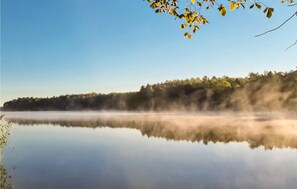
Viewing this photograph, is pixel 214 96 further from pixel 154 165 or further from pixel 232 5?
pixel 232 5

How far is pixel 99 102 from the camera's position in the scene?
133625 millimetres

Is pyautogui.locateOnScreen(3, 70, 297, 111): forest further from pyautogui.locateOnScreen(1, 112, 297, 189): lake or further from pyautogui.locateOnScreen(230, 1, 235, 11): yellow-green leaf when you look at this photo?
pyautogui.locateOnScreen(230, 1, 235, 11): yellow-green leaf

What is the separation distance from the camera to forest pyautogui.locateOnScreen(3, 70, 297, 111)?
229 ft

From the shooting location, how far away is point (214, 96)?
3216 inches

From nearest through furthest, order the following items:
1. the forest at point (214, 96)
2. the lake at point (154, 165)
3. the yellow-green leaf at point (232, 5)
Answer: the yellow-green leaf at point (232, 5) → the lake at point (154, 165) → the forest at point (214, 96)

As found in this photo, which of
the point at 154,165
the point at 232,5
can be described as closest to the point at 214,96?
the point at 154,165

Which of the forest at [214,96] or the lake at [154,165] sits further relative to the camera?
the forest at [214,96]

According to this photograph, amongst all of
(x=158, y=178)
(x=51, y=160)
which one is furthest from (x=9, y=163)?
(x=158, y=178)

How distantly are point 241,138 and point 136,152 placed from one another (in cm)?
884

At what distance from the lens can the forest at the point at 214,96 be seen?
6994cm

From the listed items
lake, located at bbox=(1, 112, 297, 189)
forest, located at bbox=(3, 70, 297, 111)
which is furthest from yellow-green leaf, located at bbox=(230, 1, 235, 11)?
forest, located at bbox=(3, 70, 297, 111)

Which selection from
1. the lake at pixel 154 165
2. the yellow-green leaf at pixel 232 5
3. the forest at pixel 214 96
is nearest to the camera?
the yellow-green leaf at pixel 232 5

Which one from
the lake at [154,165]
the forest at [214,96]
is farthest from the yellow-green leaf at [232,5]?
the forest at [214,96]

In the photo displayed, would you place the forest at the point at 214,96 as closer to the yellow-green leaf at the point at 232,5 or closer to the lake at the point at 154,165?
the lake at the point at 154,165
